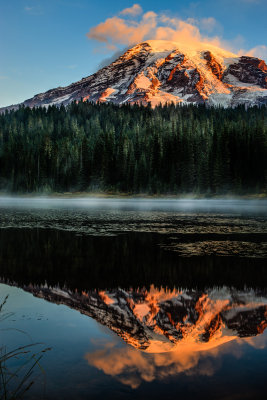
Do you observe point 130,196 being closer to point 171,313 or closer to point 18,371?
point 171,313

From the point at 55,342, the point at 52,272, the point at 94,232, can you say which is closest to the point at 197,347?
the point at 55,342

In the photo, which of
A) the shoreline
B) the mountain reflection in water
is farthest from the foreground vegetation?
the mountain reflection in water

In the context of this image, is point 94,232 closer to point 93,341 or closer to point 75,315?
point 75,315

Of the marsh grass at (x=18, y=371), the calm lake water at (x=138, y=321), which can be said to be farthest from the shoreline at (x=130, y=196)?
the marsh grass at (x=18, y=371)

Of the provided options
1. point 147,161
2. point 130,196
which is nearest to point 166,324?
point 130,196

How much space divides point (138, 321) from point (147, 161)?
11244 centimetres

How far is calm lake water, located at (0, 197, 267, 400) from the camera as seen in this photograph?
5.34 metres

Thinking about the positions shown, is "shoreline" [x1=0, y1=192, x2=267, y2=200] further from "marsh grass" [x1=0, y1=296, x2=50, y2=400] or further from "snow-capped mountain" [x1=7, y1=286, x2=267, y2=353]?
"marsh grass" [x1=0, y1=296, x2=50, y2=400]

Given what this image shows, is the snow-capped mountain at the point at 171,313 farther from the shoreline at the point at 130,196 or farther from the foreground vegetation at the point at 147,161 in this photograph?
the foreground vegetation at the point at 147,161

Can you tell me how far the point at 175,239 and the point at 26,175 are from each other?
4521 inches

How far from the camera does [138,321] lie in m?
8.05

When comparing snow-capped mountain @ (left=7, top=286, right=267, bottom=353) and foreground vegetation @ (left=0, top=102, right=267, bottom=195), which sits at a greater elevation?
foreground vegetation @ (left=0, top=102, right=267, bottom=195)

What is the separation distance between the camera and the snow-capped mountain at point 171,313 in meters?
7.11

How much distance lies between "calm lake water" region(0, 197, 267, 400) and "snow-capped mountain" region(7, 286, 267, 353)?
0.02m
